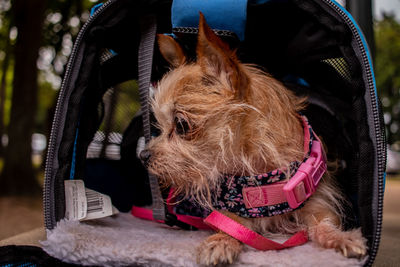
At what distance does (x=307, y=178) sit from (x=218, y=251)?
51 centimetres

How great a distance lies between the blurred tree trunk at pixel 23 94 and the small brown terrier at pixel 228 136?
15.2 ft

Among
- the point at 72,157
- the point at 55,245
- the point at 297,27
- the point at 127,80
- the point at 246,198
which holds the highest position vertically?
the point at 297,27

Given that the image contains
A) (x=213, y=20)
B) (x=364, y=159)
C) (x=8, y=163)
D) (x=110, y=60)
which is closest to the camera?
(x=364, y=159)

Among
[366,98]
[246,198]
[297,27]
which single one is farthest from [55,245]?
[297,27]

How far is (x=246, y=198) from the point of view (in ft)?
5.26

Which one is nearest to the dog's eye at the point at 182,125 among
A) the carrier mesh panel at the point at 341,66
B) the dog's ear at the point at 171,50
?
the dog's ear at the point at 171,50

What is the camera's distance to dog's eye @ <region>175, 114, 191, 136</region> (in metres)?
1.63

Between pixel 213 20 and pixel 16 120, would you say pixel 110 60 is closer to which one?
pixel 213 20

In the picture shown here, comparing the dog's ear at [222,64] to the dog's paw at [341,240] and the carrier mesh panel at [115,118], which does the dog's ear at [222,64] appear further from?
the carrier mesh panel at [115,118]

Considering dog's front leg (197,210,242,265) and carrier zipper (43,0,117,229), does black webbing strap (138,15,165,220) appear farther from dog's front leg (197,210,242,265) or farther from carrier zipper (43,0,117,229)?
dog's front leg (197,210,242,265)

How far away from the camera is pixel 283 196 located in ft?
5.10

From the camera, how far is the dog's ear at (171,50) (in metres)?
1.83

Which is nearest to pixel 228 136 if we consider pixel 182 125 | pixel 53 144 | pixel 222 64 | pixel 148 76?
pixel 182 125

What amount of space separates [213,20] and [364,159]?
943mm
